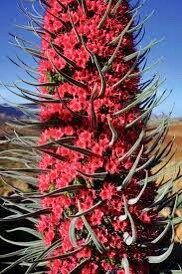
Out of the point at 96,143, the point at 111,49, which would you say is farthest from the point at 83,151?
the point at 111,49

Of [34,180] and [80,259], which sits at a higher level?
[34,180]

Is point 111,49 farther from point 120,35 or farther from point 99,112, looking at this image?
point 99,112

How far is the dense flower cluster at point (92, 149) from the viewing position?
10.4 ft

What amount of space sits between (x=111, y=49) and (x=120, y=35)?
20 centimetres

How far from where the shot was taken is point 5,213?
22.0 ft

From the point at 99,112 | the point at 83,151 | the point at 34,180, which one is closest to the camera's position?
the point at 83,151

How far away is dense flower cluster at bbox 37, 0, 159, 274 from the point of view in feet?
10.4

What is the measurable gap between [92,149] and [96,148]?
0.03 metres

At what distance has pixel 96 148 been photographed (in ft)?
10.4

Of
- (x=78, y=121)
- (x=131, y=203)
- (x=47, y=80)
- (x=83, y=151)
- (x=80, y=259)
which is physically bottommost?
(x=80, y=259)

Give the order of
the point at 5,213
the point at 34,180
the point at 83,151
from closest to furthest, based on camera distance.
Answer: the point at 83,151 → the point at 34,180 → the point at 5,213

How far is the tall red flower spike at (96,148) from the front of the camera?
3.15 m

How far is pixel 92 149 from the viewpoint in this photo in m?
3.18

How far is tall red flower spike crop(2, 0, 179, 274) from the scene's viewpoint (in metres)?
3.15
